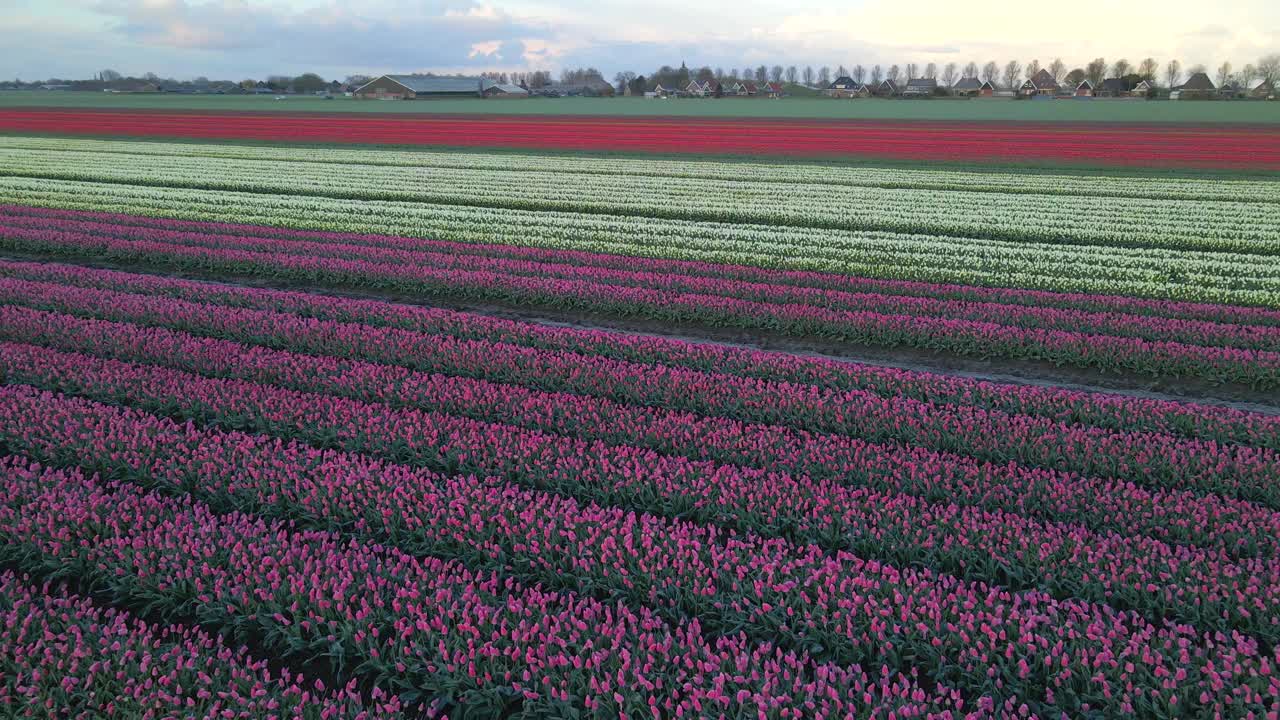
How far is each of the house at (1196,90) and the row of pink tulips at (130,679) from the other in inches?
6153

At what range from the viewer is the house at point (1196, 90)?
133250 mm

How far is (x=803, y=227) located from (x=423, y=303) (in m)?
12.2

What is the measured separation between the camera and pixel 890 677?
16.9ft

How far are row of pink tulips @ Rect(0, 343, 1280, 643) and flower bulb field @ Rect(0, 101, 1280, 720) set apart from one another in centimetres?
4

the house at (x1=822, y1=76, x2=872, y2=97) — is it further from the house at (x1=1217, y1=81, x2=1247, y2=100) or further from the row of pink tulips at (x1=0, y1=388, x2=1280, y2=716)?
the row of pink tulips at (x1=0, y1=388, x2=1280, y2=716)

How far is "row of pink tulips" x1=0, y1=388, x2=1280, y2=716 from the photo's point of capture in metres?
4.84

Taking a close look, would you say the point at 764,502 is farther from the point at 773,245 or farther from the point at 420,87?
the point at 420,87

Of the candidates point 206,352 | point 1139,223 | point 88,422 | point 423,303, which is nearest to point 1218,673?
point 88,422

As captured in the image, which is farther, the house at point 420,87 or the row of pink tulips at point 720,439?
the house at point 420,87

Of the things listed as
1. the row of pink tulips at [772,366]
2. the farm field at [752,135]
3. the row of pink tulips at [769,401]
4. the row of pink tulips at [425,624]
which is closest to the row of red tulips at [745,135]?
the farm field at [752,135]

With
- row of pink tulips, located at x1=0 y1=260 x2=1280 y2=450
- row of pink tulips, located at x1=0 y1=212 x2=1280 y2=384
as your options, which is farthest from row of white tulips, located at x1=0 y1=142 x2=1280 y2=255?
row of pink tulips, located at x1=0 y1=260 x2=1280 y2=450

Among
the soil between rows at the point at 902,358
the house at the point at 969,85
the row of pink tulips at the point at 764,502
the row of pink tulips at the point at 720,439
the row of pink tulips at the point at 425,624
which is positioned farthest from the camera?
the house at the point at 969,85

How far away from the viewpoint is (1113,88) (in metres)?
146

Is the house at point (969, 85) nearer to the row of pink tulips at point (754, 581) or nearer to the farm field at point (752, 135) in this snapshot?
the farm field at point (752, 135)
